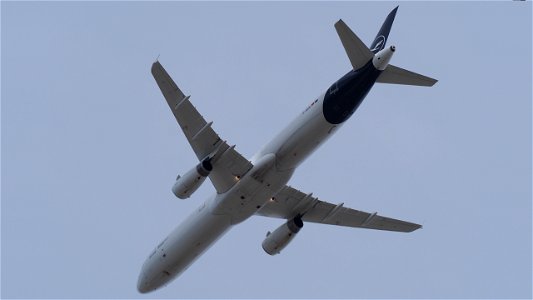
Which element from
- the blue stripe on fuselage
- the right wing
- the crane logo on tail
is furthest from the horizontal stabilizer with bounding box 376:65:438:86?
the right wing

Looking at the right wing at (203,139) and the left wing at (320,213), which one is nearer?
the right wing at (203,139)

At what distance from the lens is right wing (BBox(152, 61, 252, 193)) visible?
40219 mm

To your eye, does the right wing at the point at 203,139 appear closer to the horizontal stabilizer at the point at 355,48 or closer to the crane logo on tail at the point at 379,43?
the horizontal stabilizer at the point at 355,48

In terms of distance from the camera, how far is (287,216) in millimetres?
46844

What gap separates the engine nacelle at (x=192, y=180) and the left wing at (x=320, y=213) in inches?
211

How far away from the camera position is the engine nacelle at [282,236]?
46.1 metres

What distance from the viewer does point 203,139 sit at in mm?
41406

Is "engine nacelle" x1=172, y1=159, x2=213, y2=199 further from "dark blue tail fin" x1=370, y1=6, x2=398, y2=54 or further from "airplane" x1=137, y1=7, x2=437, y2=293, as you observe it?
"dark blue tail fin" x1=370, y1=6, x2=398, y2=54

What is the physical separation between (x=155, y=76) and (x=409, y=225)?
15956mm

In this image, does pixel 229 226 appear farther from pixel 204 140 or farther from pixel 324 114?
pixel 324 114

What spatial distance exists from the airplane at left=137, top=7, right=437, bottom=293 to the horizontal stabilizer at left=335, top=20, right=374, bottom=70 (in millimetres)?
42

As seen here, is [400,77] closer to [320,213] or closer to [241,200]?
[241,200]

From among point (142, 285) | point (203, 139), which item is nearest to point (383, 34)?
point (203, 139)

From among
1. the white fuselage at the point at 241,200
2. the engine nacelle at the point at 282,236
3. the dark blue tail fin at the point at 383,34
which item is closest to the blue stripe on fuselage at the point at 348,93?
the white fuselage at the point at 241,200
